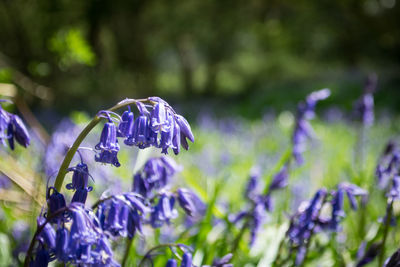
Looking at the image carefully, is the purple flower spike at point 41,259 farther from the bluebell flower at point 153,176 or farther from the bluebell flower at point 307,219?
the bluebell flower at point 307,219

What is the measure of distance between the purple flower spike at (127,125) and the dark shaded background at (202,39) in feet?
32.2

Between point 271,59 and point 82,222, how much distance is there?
33.6 meters

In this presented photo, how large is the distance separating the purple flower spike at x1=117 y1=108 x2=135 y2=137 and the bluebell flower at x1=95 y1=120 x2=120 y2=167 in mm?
19

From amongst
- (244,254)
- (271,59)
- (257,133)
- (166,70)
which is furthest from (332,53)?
(244,254)

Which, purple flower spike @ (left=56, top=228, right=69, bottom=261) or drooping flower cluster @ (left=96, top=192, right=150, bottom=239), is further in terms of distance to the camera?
drooping flower cluster @ (left=96, top=192, right=150, bottom=239)

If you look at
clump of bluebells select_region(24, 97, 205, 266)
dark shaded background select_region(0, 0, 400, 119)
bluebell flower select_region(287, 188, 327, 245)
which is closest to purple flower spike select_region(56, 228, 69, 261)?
clump of bluebells select_region(24, 97, 205, 266)

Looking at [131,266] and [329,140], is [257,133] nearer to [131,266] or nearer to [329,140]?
[329,140]

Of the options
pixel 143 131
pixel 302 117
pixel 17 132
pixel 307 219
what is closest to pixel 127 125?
pixel 143 131

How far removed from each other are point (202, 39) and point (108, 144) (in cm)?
2249

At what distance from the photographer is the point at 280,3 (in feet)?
55.6

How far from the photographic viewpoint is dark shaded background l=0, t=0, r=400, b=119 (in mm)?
15383

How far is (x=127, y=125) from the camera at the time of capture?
107cm

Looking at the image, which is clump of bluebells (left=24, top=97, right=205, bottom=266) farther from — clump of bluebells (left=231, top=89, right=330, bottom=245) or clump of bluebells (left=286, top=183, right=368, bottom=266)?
clump of bluebells (left=231, top=89, right=330, bottom=245)

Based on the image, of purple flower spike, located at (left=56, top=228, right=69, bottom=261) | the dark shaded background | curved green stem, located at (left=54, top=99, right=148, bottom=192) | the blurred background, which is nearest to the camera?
purple flower spike, located at (left=56, top=228, right=69, bottom=261)
